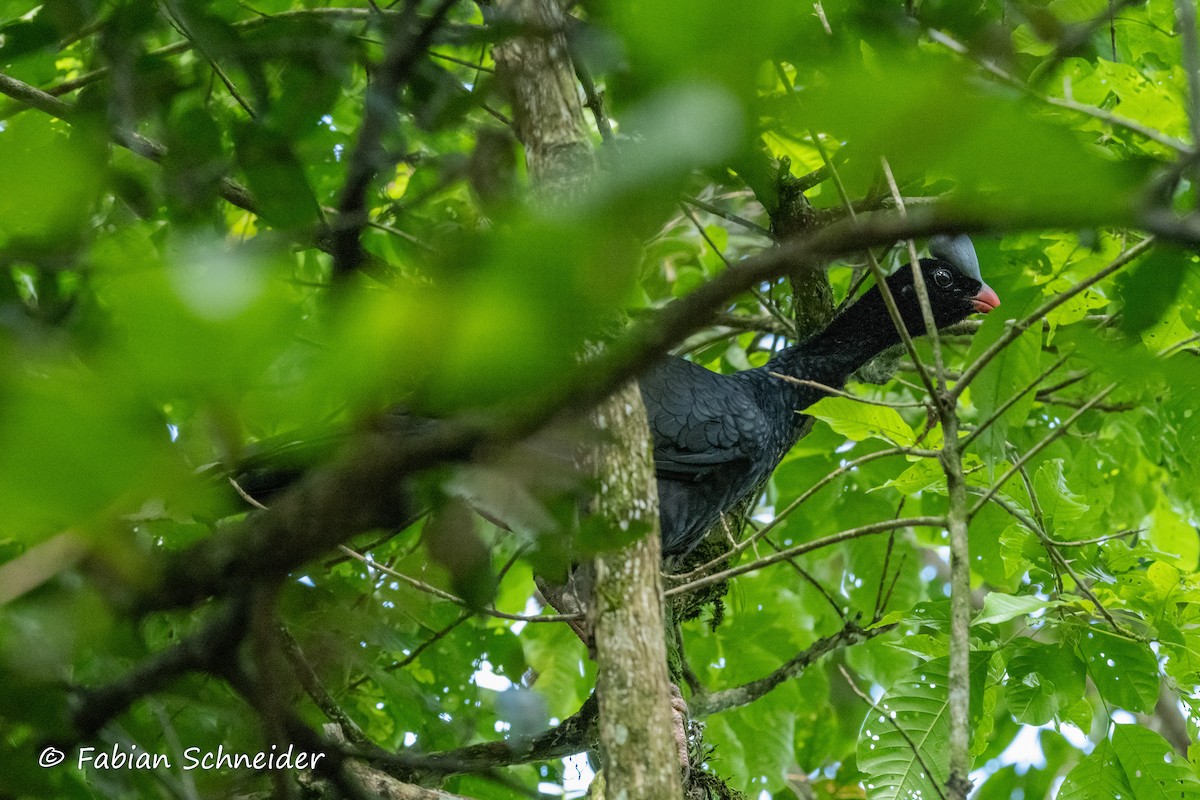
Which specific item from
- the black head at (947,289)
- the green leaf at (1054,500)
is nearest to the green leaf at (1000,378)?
the green leaf at (1054,500)

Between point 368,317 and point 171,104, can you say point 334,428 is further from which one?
point 171,104

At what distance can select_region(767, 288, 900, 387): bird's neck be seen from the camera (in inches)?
172

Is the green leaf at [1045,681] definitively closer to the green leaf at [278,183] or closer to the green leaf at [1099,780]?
the green leaf at [1099,780]

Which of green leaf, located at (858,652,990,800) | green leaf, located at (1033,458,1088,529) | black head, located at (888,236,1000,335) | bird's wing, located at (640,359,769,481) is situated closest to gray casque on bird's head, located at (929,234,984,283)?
black head, located at (888,236,1000,335)

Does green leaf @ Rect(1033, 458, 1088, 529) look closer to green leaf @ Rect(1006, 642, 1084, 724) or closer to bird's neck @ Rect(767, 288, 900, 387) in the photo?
green leaf @ Rect(1006, 642, 1084, 724)

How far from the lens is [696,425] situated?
13.3 ft

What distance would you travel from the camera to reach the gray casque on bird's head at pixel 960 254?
4242 mm

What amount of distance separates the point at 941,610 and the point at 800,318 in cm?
176

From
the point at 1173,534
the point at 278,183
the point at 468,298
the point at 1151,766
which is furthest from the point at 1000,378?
the point at 1173,534

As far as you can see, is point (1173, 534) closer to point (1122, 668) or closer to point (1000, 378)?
point (1122, 668)

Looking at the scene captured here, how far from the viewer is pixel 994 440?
8.80 ft

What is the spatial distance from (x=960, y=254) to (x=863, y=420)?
6.12 ft

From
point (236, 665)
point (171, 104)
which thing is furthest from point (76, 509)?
point (171, 104)

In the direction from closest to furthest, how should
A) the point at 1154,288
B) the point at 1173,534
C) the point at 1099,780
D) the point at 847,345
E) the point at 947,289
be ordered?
the point at 1154,288 → the point at 1099,780 → the point at 847,345 → the point at 947,289 → the point at 1173,534
